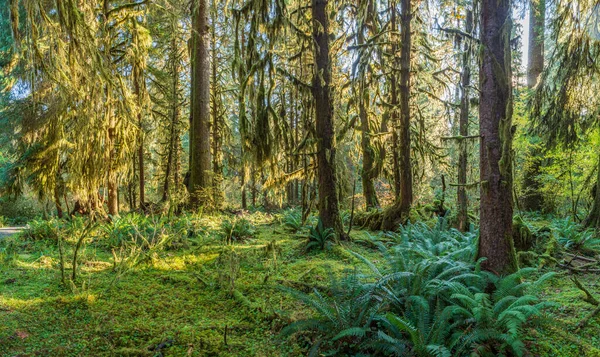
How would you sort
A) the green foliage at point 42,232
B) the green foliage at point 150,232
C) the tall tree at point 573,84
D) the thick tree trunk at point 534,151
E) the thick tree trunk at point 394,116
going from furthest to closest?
the thick tree trunk at point 534,151, the thick tree trunk at point 394,116, the green foliage at point 42,232, the tall tree at point 573,84, the green foliage at point 150,232

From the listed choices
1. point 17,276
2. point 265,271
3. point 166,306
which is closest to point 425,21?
point 265,271

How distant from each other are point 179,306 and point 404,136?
6.18 m

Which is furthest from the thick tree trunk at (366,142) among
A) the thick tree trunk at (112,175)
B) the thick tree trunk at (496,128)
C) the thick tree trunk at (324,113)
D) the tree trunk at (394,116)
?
the thick tree trunk at (112,175)

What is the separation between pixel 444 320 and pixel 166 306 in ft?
9.94

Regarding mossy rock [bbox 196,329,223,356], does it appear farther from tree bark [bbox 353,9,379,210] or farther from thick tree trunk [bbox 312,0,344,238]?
Answer: tree bark [bbox 353,9,379,210]

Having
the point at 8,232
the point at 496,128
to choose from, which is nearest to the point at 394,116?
the point at 496,128

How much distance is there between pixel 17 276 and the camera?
467 cm

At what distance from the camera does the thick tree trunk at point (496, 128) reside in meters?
3.70

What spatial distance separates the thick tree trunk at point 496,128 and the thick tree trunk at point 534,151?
8.38m

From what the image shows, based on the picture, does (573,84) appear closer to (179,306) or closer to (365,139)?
(365,139)

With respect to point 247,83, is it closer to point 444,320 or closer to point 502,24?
point 502,24

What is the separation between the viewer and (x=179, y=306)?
405cm

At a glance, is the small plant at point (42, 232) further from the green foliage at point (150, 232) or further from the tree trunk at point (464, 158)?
the tree trunk at point (464, 158)

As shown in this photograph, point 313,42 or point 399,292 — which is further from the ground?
point 313,42
